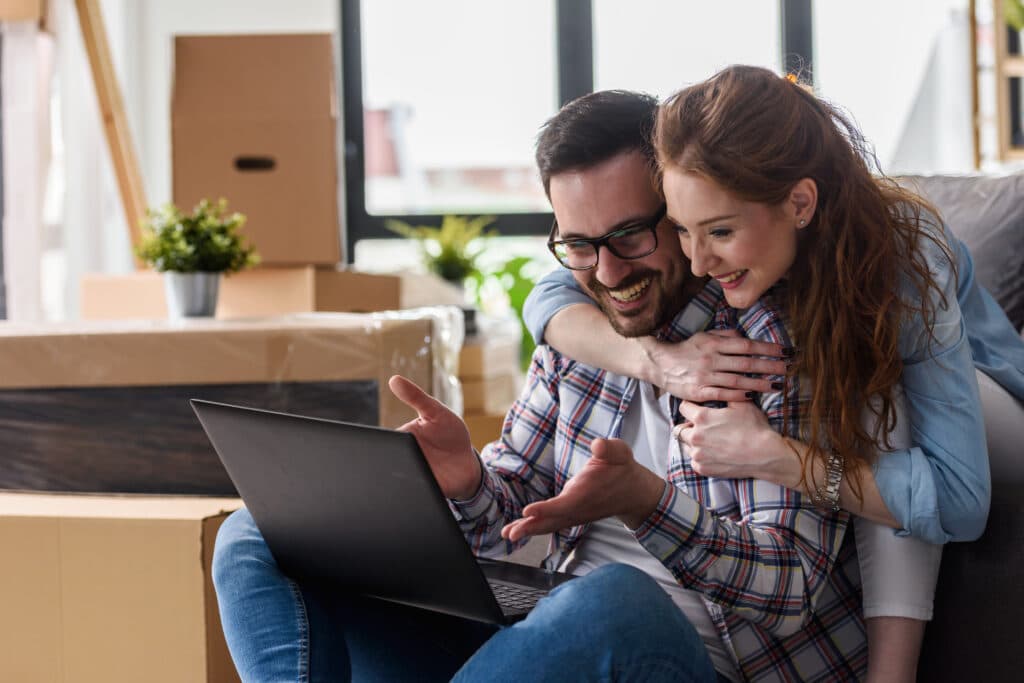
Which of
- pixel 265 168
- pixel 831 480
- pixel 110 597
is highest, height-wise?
pixel 265 168

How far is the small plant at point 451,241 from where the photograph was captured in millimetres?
3178

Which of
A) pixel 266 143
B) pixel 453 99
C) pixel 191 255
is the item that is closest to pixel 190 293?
pixel 191 255

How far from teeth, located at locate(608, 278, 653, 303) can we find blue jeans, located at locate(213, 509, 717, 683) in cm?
35

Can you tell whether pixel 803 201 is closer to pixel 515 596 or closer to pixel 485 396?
pixel 515 596

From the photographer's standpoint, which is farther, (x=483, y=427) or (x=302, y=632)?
(x=483, y=427)

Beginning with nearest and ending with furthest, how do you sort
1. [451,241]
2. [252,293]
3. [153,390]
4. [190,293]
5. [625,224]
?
1. [625,224]
2. [153,390]
3. [190,293]
4. [252,293]
5. [451,241]

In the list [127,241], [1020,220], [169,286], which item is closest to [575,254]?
[1020,220]

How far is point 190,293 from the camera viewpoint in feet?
6.17

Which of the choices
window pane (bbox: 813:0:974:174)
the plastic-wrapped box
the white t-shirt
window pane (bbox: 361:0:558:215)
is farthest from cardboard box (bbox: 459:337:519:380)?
window pane (bbox: 813:0:974:174)

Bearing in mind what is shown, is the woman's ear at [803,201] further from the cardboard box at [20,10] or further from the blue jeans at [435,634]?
the cardboard box at [20,10]

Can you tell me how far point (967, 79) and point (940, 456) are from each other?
293 cm

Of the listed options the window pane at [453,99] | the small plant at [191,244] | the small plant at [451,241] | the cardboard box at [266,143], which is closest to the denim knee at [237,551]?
the small plant at [191,244]

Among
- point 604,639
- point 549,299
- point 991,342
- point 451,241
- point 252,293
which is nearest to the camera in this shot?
point 604,639

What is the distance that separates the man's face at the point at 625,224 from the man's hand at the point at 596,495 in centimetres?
25
